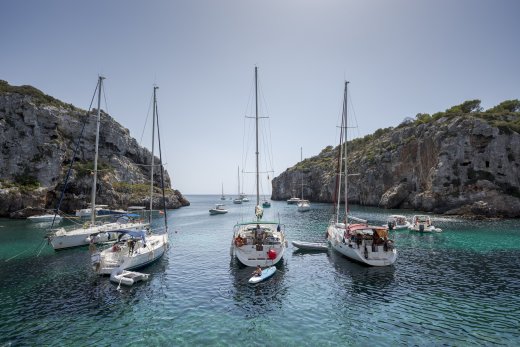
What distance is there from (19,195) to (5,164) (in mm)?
12188

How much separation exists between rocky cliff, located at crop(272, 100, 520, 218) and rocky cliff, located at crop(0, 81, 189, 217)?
8107cm

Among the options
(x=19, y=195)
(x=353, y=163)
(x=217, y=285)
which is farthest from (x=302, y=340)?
(x=353, y=163)

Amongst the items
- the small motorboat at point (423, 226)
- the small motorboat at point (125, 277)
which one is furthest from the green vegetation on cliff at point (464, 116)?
the small motorboat at point (125, 277)

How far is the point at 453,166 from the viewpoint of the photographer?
253 feet

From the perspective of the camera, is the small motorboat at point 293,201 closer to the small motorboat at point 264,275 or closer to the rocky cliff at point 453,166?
the rocky cliff at point 453,166

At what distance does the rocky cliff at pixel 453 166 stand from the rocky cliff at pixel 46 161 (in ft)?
266

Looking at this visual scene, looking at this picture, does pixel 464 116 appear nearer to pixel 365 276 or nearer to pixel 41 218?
pixel 365 276

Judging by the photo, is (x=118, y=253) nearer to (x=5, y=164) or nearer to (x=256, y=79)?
(x=256, y=79)

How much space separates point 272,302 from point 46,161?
274 ft

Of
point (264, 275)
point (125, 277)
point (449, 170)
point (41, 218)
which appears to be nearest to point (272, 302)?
point (264, 275)

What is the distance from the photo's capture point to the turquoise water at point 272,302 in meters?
15.4

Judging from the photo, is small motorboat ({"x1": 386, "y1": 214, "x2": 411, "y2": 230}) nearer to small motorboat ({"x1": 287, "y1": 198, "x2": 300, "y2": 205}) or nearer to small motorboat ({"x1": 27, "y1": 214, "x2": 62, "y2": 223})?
small motorboat ({"x1": 27, "y1": 214, "x2": 62, "y2": 223})

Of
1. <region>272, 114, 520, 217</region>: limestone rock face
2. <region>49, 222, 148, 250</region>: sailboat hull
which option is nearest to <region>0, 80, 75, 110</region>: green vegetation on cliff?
<region>49, 222, 148, 250</region>: sailboat hull

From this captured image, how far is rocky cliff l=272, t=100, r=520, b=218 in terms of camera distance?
7019cm
